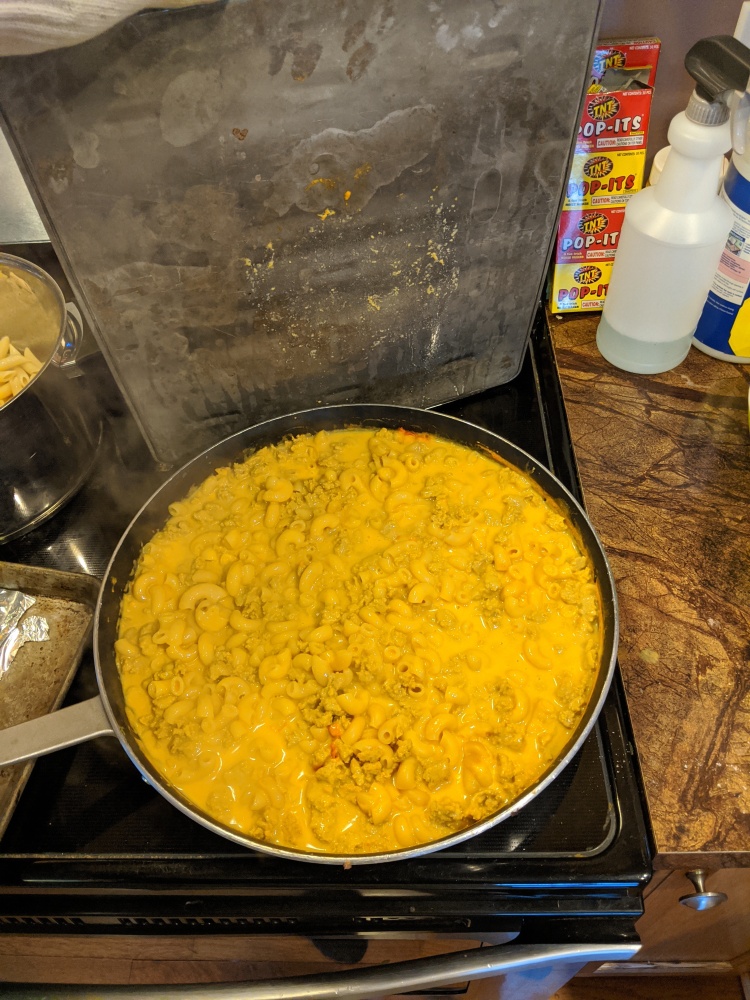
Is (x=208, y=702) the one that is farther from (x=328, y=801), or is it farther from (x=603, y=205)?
(x=603, y=205)

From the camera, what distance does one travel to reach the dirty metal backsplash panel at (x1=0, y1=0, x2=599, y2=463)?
2.71ft

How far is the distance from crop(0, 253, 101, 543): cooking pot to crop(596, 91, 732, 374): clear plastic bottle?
941 millimetres

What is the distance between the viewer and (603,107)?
1215 millimetres

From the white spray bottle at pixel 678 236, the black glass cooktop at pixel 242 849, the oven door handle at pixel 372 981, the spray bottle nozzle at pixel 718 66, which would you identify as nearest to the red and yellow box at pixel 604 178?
the white spray bottle at pixel 678 236

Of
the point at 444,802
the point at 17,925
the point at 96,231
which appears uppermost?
the point at 96,231

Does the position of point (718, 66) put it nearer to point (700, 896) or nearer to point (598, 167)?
point (598, 167)

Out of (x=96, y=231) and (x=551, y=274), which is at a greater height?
(x=96, y=231)

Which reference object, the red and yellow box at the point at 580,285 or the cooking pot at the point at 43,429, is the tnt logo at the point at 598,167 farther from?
the cooking pot at the point at 43,429

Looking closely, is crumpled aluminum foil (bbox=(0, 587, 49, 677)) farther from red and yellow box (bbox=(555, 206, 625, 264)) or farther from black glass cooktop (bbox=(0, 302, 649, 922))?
red and yellow box (bbox=(555, 206, 625, 264))

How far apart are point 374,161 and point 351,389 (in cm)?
42

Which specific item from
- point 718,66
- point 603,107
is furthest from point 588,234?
point 718,66

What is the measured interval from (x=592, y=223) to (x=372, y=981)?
1284mm

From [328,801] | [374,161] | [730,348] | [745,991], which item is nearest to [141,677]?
[328,801]

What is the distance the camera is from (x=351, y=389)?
1.31m
